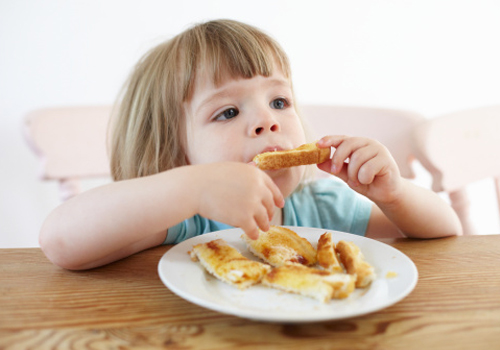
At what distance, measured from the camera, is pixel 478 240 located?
3.22 ft

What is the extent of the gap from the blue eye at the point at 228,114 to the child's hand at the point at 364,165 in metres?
0.25

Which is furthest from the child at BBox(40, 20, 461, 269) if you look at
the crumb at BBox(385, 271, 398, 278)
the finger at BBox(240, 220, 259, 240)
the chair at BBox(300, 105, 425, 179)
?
the chair at BBox(300, 105, 425, 179)

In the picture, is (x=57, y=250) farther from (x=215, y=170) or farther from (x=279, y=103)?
(x=279, y=103)

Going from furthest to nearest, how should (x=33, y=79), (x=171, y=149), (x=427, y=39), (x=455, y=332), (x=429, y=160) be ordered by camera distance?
(x=427, y=39), (x=33, y=79), (x=429, y=160), (x=171, y=149), (x=455, y=332)

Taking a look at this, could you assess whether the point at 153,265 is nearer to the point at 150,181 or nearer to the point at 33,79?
the point at 150,181

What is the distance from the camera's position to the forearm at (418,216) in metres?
1.06

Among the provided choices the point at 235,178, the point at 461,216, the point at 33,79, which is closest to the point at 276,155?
the point at 235,178

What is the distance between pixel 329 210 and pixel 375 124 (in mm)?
713

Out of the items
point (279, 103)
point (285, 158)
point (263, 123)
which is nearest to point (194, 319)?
point (285, 158)

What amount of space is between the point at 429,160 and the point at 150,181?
4.35 ft

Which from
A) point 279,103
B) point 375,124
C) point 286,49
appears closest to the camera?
point 279,103

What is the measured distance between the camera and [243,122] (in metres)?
1.09

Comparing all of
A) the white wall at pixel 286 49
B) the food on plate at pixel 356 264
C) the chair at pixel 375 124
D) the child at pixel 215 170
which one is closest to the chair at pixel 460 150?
the chair at pixel 375 124

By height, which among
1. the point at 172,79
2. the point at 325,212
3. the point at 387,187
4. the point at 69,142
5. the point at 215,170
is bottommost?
the point at 325,212
